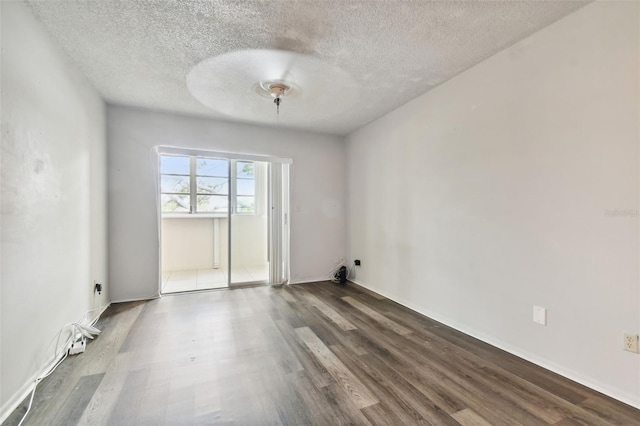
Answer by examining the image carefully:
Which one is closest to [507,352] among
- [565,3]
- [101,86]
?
[565,3]

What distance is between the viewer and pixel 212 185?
498 cm

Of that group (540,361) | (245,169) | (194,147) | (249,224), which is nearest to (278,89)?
(194,147)

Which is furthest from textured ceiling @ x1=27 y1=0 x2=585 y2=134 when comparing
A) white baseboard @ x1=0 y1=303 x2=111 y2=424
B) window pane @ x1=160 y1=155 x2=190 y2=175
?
white baseboard @ x1=0 y1=303 x2=111 y2=424

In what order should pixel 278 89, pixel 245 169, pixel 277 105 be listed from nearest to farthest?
1. pixel 278 89
2. pixel 277 105
3. pixel 245 169

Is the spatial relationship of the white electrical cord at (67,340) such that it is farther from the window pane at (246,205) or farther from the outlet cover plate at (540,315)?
the outlet cover plate at (540,315)

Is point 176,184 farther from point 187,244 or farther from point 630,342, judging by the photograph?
point 630,342

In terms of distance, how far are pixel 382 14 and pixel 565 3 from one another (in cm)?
113

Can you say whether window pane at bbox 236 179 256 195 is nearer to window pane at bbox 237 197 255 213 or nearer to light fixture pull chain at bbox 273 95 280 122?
window pane at bbox 237 197 255 213

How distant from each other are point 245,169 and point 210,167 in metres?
0.89

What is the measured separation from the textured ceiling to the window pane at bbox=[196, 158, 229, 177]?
175cm

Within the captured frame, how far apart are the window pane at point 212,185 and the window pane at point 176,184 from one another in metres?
0.21

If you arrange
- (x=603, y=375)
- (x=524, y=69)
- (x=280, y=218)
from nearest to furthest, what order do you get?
(x=603, y=375) < (x=524, y=69) < (x=280, y=218)

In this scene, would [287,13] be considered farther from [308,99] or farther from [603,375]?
[603,375]

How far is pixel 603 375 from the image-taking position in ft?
5.52
